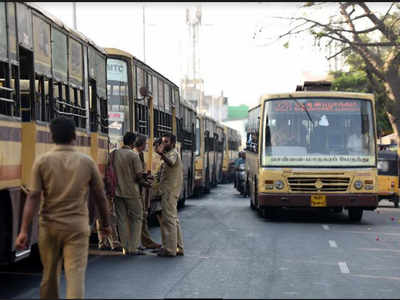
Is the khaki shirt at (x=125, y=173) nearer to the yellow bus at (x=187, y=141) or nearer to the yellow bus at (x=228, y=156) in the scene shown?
the yellow bus at (x=187, y=141)

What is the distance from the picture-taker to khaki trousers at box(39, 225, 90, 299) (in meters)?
6.83

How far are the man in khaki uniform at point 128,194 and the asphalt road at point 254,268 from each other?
0.36m

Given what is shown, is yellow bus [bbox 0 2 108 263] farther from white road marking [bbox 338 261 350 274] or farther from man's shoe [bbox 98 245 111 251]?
A: white road marking [bbox 338 261 350 274]

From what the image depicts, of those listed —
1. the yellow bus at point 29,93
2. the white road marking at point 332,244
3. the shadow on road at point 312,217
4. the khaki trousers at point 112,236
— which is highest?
the yellow bus at point 29,93

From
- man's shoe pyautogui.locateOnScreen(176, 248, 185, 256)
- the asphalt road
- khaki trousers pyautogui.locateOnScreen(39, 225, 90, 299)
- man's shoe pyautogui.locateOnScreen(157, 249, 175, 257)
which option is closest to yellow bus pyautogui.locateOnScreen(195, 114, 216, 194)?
the asphalt road

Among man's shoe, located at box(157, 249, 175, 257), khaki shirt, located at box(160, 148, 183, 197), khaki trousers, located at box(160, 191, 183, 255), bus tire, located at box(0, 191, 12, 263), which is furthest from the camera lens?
khaki shirt, located at box(160, 148, 183, 197)

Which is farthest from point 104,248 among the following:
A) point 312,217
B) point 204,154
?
point 204,154

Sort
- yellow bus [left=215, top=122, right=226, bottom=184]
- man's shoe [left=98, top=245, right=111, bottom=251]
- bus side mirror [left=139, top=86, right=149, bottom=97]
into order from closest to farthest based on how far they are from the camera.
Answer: man's shoe [left=98, top=245, right=111, bottom=251] → bus side mirror [left=139, top=86, right=149, bottom=97] → yellow bus [left=215, top=122, right=226, bottom=184]

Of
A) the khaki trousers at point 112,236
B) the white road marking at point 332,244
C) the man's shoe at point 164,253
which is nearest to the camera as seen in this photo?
the man's shoe at point 164,253

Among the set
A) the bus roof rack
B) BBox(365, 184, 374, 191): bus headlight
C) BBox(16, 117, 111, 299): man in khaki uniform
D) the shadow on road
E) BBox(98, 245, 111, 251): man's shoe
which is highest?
the bus roof rack

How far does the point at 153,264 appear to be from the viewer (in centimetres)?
1165

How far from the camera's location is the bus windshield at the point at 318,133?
62.8ft

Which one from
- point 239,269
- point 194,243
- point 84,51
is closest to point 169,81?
point 194,243

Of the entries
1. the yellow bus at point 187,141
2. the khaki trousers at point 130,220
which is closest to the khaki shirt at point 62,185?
the khaki trousers at point 130,220
